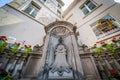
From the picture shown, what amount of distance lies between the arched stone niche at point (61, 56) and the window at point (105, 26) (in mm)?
2071

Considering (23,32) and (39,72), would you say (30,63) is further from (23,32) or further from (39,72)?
(23,32)

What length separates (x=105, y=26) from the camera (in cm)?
517

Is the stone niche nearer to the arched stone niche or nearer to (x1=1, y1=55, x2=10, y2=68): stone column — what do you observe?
the arched stone niche

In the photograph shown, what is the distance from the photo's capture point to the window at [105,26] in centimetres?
467

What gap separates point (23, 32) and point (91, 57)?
415 cm

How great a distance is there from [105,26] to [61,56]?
12.2 feet

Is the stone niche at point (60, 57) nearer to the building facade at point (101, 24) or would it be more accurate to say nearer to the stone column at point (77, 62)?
the stone column at point (77, 62)

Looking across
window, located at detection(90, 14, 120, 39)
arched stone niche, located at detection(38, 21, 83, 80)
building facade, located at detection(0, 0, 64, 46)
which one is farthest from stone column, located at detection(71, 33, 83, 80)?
building facade, located at detection(0, 0, 64, 46)

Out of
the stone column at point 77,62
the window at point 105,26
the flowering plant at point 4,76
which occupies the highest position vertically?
the window at point 105,26

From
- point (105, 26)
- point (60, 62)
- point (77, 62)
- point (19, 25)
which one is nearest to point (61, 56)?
point (60, 62)

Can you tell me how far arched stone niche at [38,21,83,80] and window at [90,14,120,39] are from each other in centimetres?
207

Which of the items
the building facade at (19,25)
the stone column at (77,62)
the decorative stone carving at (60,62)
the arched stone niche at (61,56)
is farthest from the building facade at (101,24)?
the building facade at (19,25)

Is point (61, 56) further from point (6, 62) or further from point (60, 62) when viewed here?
point (6, 62)

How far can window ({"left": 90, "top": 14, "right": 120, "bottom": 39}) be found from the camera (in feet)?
15.3
